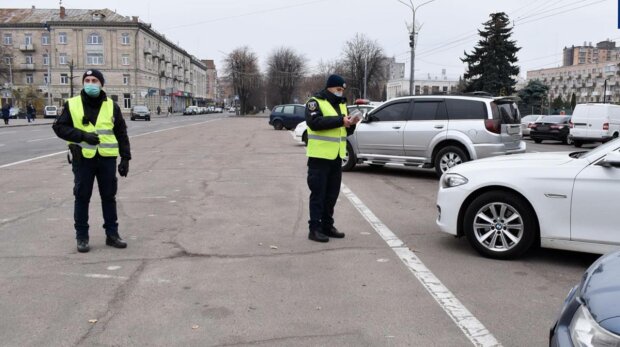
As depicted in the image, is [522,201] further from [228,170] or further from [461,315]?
[228,170]

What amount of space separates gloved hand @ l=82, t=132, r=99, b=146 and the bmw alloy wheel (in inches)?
157

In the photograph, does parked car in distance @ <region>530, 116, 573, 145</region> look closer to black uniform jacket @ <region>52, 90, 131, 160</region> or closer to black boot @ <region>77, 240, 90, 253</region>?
black uniform jacket @ <region>52, 90, 131, 160</region>

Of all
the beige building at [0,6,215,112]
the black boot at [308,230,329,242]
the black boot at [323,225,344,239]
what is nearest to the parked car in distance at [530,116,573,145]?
the black boot at [323,225,344,239]

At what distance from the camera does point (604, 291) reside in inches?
96.0

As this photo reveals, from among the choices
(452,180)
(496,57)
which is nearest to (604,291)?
(452,180)

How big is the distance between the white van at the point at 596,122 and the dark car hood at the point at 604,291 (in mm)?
23364

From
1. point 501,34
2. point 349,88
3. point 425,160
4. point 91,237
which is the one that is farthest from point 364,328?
point 349,88

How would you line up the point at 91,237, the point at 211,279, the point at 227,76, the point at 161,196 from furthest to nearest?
the point at 227,76
the point at 161,196
the point at 91,237
the point at 211,279

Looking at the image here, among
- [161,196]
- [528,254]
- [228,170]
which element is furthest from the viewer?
[228,170]

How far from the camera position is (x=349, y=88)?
85.2m

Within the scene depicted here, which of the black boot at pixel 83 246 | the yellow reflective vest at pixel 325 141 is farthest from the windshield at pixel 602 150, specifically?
the black boot at pixel 83 246

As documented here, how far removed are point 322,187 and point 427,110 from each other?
6.34 meters

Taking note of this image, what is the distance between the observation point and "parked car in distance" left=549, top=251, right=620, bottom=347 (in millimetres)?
2189

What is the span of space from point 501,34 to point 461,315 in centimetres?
5777
